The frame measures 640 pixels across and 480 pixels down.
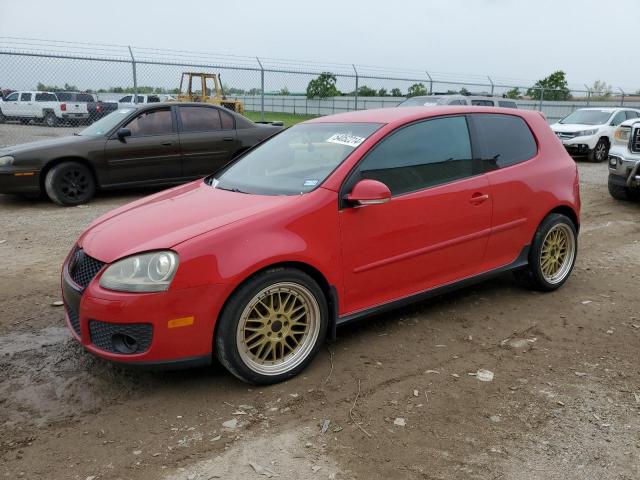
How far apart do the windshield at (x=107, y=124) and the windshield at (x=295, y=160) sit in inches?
198

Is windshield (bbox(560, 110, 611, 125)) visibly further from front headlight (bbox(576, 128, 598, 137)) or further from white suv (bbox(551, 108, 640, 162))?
front headlight (bbox(576, 128, 598, 137))

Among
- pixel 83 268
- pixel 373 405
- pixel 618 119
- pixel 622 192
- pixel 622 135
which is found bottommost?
pixel 373 405

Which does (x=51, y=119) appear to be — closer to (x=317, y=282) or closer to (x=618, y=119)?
(x=618, y=119)

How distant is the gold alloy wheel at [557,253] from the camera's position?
4.76 metres

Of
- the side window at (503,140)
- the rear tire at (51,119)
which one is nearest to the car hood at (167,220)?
the side window at (503,140)

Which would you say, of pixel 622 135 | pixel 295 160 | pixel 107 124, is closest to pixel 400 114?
pixel 295 160

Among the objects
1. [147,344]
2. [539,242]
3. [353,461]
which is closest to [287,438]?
[353,461]

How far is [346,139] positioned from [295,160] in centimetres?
42

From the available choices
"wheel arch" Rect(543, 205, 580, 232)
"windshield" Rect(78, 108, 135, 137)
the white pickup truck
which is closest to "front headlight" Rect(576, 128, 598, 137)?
"wheel arch" Rect(543, 205, 580, 232)

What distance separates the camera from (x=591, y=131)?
15281 mm

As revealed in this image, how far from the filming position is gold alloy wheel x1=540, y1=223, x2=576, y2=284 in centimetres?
476

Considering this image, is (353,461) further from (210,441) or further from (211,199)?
(211,199)

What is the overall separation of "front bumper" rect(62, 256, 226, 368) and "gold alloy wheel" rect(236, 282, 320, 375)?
0.69 ft

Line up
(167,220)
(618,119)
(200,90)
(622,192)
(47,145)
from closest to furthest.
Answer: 1. (167,220)
2. (47,145)
3. (622,192)
4. (618,119)
5. (200,90)
